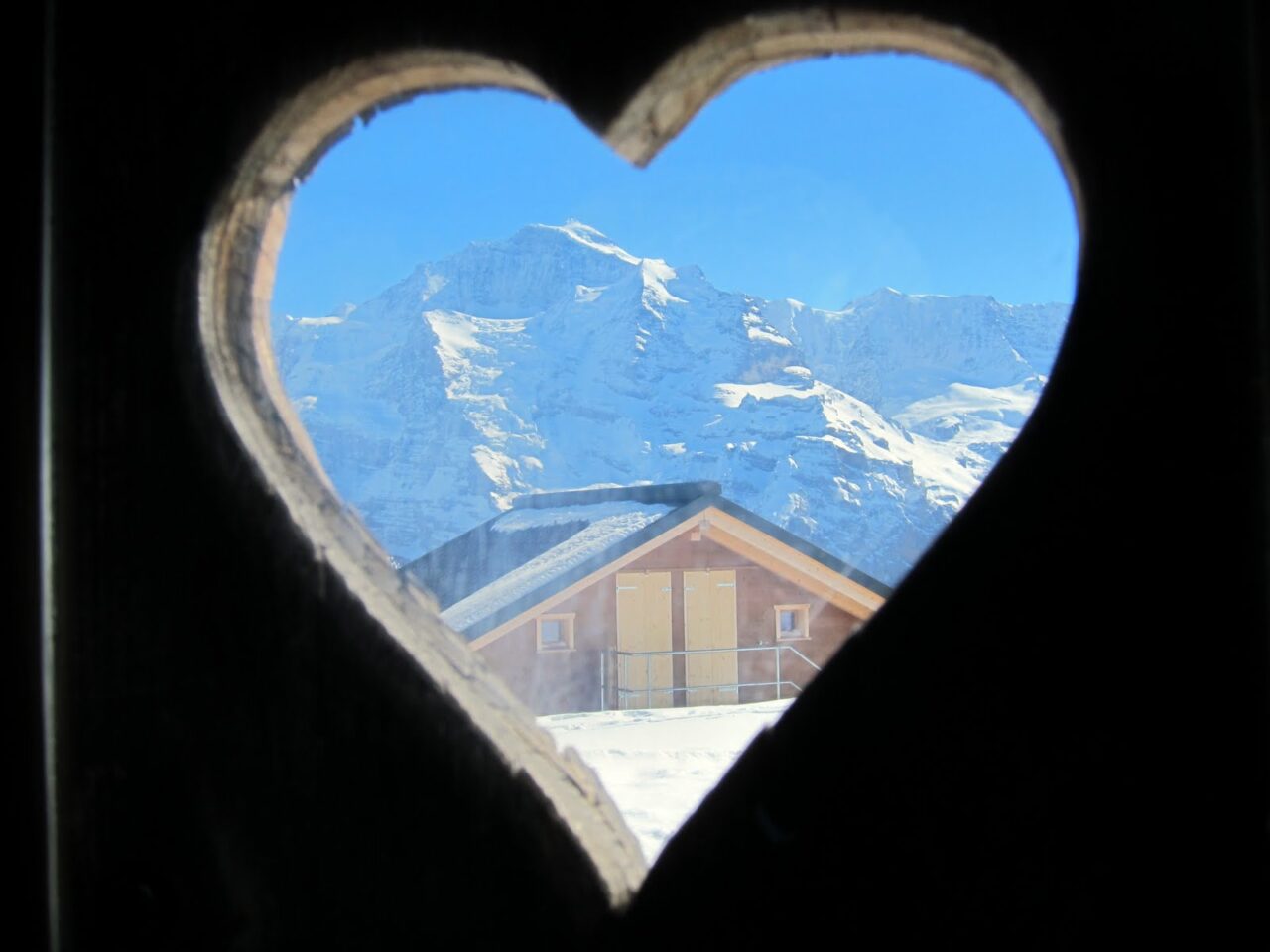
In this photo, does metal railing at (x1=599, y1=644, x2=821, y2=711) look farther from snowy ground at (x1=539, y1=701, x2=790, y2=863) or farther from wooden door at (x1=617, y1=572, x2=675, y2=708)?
snowy ground at (x1=539, y1=701, x2=790, y2=863)

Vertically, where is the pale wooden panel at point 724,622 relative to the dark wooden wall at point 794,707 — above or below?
below

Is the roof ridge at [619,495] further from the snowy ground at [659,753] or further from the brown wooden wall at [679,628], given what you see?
the snowy ground at [659,753]

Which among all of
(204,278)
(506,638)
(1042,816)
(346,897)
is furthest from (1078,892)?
(506,638)

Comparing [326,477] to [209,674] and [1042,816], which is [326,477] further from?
[1042,816]

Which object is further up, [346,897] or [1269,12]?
[1269,12]

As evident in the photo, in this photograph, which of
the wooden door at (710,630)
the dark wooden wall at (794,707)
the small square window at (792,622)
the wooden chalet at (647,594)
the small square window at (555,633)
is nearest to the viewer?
the dark wooden wall at (794,707)

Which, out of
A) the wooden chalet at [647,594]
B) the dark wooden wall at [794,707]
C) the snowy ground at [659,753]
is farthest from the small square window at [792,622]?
the dark wooden wall at [794,707]
